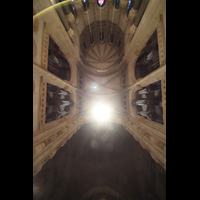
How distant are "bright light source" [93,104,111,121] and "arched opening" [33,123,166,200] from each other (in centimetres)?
284

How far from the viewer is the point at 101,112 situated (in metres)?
10.2

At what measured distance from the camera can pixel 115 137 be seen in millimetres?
8102

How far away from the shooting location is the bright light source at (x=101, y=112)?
375 inches

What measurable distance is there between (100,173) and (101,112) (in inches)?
230

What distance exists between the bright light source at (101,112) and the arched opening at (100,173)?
9.30 ft

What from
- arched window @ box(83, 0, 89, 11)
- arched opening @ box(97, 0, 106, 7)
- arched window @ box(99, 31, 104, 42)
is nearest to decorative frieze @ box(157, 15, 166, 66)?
arched opening @ box(97, 0, 106, 7)

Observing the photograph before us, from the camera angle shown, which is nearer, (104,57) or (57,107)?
(57,107)

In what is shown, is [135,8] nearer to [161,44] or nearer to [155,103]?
[161,44]

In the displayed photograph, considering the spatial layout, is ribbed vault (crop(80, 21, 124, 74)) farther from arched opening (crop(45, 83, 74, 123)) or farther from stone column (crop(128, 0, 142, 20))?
arched opening (crop(45, 83, 74, 123))

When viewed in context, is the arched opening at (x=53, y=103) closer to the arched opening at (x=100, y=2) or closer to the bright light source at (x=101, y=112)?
the bright light source at (x=101, y=112)

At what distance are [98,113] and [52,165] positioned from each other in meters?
6.37
